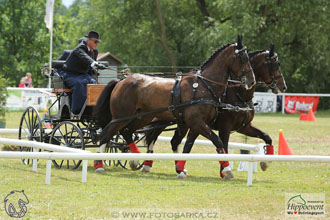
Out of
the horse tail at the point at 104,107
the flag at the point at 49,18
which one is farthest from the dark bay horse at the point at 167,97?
the flag at the point at 49,18

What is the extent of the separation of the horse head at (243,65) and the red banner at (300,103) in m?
20.2

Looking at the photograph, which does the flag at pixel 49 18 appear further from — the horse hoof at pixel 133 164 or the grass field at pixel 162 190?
the horse hoof at pixel 133 164

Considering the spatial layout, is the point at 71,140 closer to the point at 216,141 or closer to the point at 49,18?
the point at 216,141

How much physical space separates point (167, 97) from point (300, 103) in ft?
67.5

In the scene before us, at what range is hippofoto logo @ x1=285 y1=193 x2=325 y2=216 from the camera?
6.65 meters

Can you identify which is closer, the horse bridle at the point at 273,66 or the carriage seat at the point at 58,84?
the horse bridle at the point at 273,66

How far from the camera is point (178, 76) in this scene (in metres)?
9.94

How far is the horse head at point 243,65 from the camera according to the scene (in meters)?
9.47

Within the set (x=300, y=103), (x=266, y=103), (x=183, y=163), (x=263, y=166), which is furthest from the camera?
(x=266, y=103)

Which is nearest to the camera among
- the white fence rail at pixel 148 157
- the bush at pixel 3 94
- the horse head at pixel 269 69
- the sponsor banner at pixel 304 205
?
the sponsor banner at pixel 304 205

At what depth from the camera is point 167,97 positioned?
32.2 ft

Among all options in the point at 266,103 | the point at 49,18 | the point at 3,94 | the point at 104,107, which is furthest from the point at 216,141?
the point at 266,103

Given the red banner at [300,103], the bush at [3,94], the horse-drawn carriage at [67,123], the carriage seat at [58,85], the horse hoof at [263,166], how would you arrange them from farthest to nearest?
the red banner at [300,103] → the bush at [3,94] → the carriage seat at [58,85] → the horse-drawn carriage at [67,123] → the horse hoof at [263,166]

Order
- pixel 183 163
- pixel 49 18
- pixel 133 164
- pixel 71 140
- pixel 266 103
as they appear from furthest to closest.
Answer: pixel 266 103 → pixel 49 18 → pixel 71 140 → pixel 133 164 → pixel 183 163
